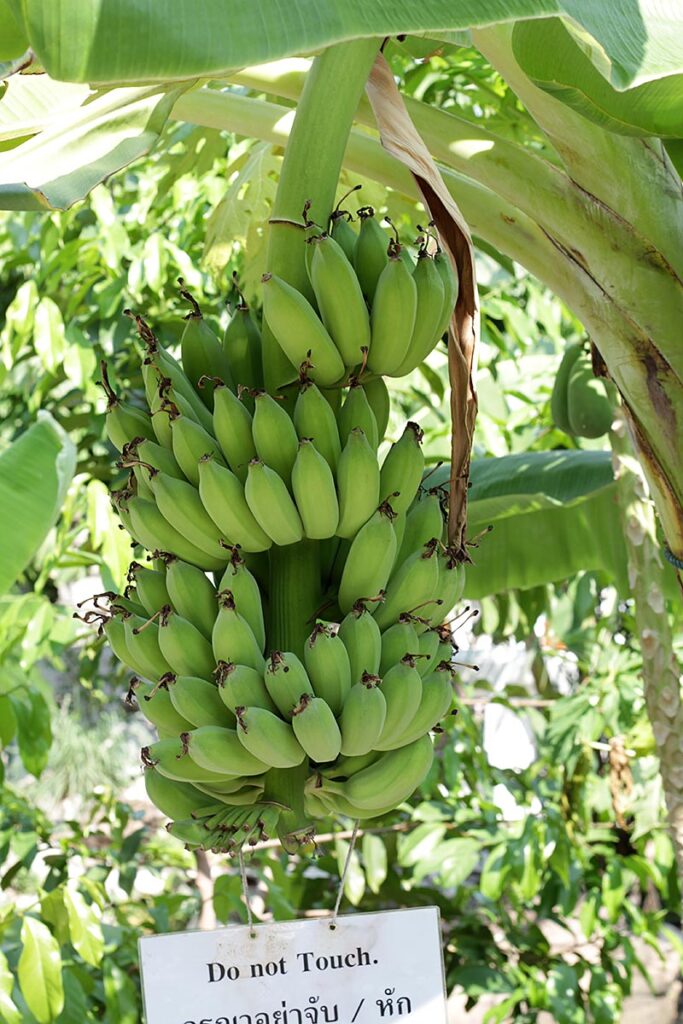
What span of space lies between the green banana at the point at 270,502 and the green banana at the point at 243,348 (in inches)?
4.1

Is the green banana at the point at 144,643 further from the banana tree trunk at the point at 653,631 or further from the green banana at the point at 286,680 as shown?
the banana tree trunk at the point at 653,631

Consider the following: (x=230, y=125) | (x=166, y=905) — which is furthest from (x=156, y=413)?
(x=166, y=905)

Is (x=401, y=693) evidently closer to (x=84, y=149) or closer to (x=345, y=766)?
(x=345, y=766)

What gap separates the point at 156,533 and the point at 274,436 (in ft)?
0.34

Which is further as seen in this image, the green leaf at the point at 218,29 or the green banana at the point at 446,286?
the green banana at the point at 446,286

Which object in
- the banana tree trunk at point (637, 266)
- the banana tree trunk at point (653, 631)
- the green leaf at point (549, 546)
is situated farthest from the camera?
the green leaf at point (549, 546)

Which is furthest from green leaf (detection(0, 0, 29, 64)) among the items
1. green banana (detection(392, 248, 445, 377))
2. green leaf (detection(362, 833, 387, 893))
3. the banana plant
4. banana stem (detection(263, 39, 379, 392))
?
green leaf (detection(362, 833, 387, 893))

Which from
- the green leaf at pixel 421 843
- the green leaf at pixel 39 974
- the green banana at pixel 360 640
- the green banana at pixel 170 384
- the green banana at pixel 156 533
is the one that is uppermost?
the green banana at pixel 170 384

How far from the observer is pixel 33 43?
478 mm

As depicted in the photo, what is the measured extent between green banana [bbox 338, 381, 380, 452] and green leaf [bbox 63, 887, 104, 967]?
3.07 ft

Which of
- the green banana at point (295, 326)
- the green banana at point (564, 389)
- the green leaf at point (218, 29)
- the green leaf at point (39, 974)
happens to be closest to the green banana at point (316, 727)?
the green banana at point (295, 326)

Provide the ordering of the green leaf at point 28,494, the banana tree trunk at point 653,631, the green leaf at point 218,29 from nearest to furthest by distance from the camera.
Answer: the green leaf at point 218,29 → the green leaf at point 28,494 → the banana tree trunk at point 653,631

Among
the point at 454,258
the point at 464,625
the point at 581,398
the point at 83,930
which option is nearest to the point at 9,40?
the point at 454,258

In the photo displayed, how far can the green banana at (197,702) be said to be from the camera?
2.07 feet
